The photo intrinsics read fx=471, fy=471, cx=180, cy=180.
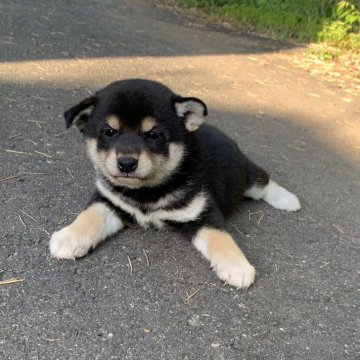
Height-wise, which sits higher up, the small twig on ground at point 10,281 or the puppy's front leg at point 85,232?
the puppy's front leg at point 85,232

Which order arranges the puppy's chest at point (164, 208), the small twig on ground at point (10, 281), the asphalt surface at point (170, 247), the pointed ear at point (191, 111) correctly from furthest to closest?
the puppy's chest at point (164, 208)
the pointed ear at point (191, 111)
the small twig on ground at point (10, 281)
the asphalt surface at point (170, 247)

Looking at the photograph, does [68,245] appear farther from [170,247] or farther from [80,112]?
[80,112]

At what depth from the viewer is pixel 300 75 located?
308 inches

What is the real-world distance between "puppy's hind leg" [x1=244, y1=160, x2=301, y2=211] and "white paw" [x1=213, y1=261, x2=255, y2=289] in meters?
1.12

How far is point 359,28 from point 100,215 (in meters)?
8.71

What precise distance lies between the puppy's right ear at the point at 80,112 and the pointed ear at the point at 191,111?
52 centimetres

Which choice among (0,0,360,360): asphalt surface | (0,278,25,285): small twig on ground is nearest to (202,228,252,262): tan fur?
(0,0,360,360): asphalt surface

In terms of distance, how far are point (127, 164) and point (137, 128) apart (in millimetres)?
244

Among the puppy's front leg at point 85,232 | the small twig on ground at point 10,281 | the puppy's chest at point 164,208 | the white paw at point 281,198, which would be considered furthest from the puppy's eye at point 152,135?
the white paw at point 281,198

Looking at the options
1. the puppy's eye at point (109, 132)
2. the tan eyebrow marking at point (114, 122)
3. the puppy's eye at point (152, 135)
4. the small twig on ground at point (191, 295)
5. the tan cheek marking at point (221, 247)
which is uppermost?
the tan eyebrow marking at point (114, 122)

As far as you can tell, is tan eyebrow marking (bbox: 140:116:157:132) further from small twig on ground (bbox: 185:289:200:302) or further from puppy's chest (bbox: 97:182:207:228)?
small twig on ground (bbox: 185:289:200:302)

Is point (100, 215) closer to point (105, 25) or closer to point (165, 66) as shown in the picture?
point (165, 66)

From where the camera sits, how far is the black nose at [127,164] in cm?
260

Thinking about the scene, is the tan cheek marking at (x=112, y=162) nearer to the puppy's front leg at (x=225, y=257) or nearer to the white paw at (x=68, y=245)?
the white paw at (x=68, y=245)
